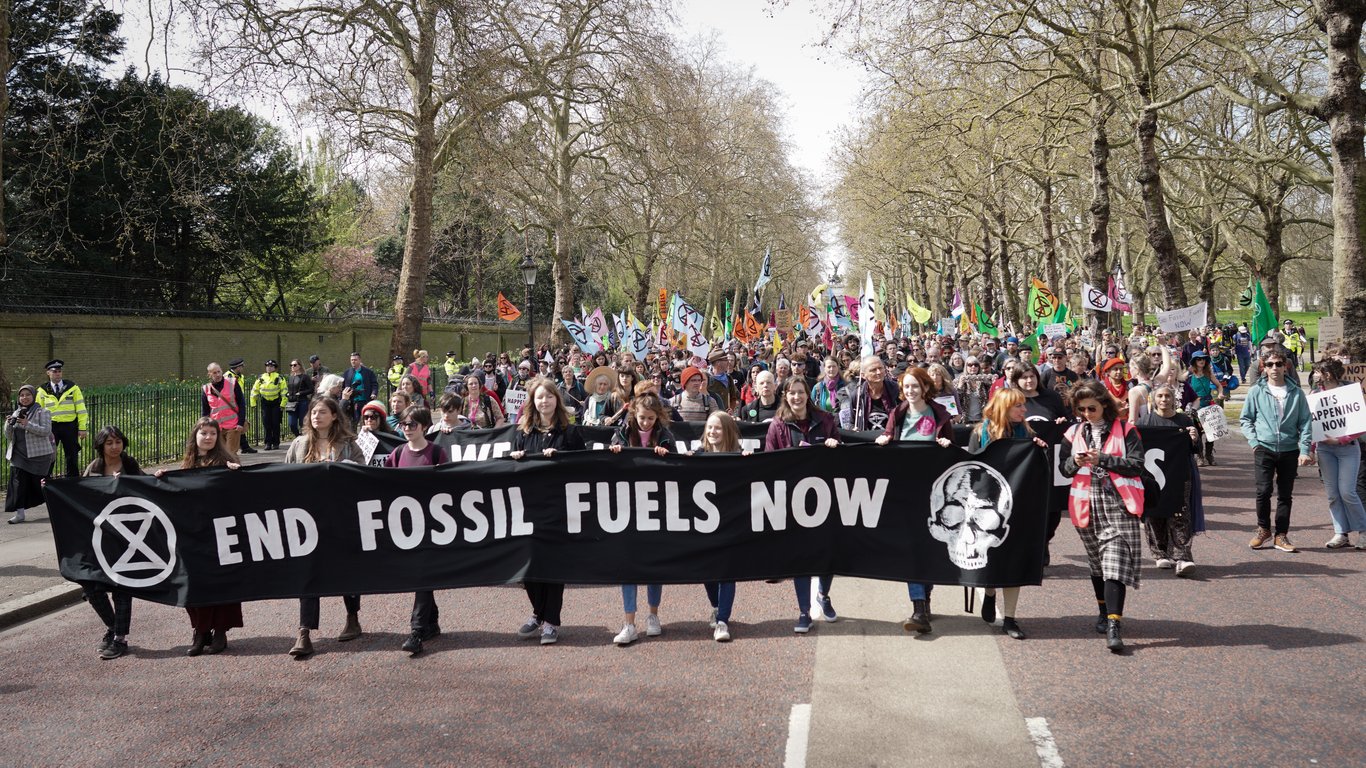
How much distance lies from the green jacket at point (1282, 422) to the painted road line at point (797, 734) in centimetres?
547

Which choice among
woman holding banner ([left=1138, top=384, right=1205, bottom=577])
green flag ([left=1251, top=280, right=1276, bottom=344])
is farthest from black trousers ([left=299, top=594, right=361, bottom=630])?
green flag ([left=1251, top=280, right=1276, bottom=344])

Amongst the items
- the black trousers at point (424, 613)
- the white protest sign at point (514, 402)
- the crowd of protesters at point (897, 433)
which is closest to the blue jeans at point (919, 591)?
the crowd of protesters at point (897, 433)

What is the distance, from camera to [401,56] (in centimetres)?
2328

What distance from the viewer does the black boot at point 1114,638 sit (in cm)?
562

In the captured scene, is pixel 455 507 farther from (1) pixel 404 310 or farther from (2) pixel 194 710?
(1) pixel 404 310

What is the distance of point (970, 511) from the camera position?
20.3 ft

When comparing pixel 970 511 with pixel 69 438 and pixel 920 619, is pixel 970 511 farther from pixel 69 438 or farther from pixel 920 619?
pixel 69 438

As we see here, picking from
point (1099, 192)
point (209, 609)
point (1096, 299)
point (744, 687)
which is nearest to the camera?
point (744, 687)

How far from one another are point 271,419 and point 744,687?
14.2 metres

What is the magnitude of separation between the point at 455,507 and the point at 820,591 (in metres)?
2.47

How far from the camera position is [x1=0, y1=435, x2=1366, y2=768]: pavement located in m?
4.44

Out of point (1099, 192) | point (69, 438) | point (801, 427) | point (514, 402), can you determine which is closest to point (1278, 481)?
point (801, 427)

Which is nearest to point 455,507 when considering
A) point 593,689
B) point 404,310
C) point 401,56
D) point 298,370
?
point 593,689

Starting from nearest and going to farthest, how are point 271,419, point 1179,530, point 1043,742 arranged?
point 1043,742 → point 1179,530 → point 271,419
